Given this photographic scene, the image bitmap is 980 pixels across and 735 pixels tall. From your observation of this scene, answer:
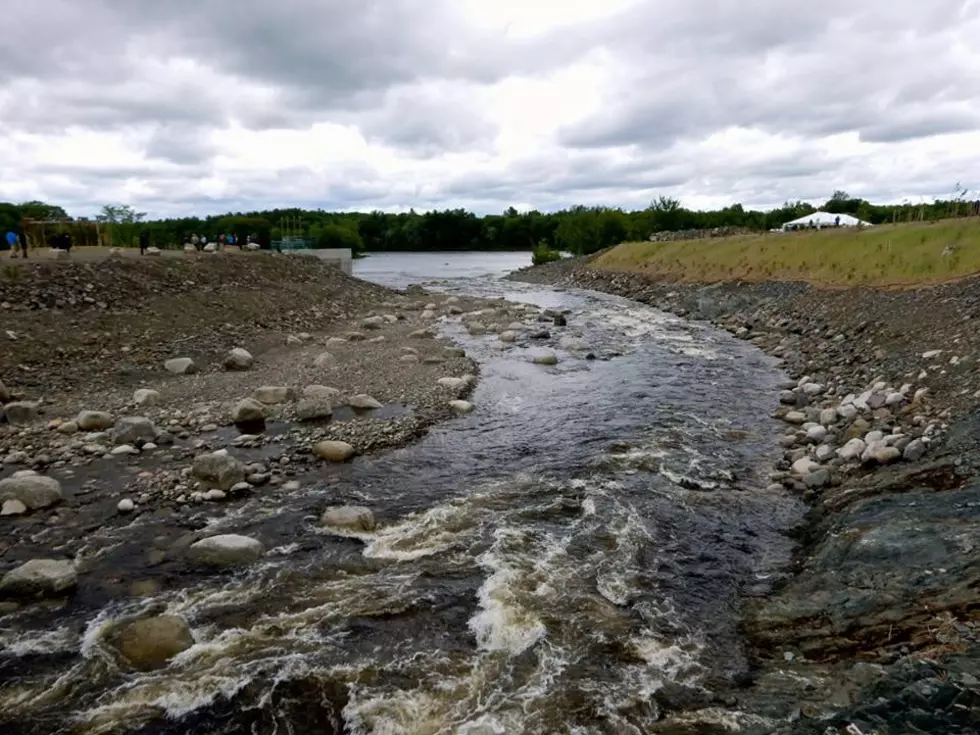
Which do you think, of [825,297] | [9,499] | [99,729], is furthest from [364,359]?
[825,297]

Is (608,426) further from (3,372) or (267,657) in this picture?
(3,372)

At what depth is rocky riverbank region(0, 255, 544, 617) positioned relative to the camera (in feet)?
33.2

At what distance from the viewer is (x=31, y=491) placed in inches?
440

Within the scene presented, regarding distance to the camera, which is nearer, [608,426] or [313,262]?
[608,426]

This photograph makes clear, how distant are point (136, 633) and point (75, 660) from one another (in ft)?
2.17

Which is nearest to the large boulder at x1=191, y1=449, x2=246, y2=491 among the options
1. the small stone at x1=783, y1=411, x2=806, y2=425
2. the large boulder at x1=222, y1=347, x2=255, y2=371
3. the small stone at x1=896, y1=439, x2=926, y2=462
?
the large boulder at x1=222, y1=347, x2=255, y2=371

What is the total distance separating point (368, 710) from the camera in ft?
21.9

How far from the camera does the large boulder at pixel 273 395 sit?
17.5m

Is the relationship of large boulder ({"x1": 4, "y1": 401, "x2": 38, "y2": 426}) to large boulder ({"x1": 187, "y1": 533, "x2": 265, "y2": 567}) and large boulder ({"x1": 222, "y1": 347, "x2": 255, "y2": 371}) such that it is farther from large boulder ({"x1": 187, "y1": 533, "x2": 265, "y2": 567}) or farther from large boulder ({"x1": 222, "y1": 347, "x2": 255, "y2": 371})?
large boulder ({"x1": 187, "y1": 533, "x2": 265, "y2": 567})

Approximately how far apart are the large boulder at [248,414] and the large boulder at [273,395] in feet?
4.57

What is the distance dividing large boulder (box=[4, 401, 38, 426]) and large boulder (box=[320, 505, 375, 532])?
961cm

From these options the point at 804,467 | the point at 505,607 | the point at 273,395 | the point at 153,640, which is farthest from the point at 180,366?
the point at 804,467

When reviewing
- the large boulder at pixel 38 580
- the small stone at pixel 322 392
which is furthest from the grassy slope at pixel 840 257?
the large boulder at pixel 38 580

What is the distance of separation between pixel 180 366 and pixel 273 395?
5.37m
